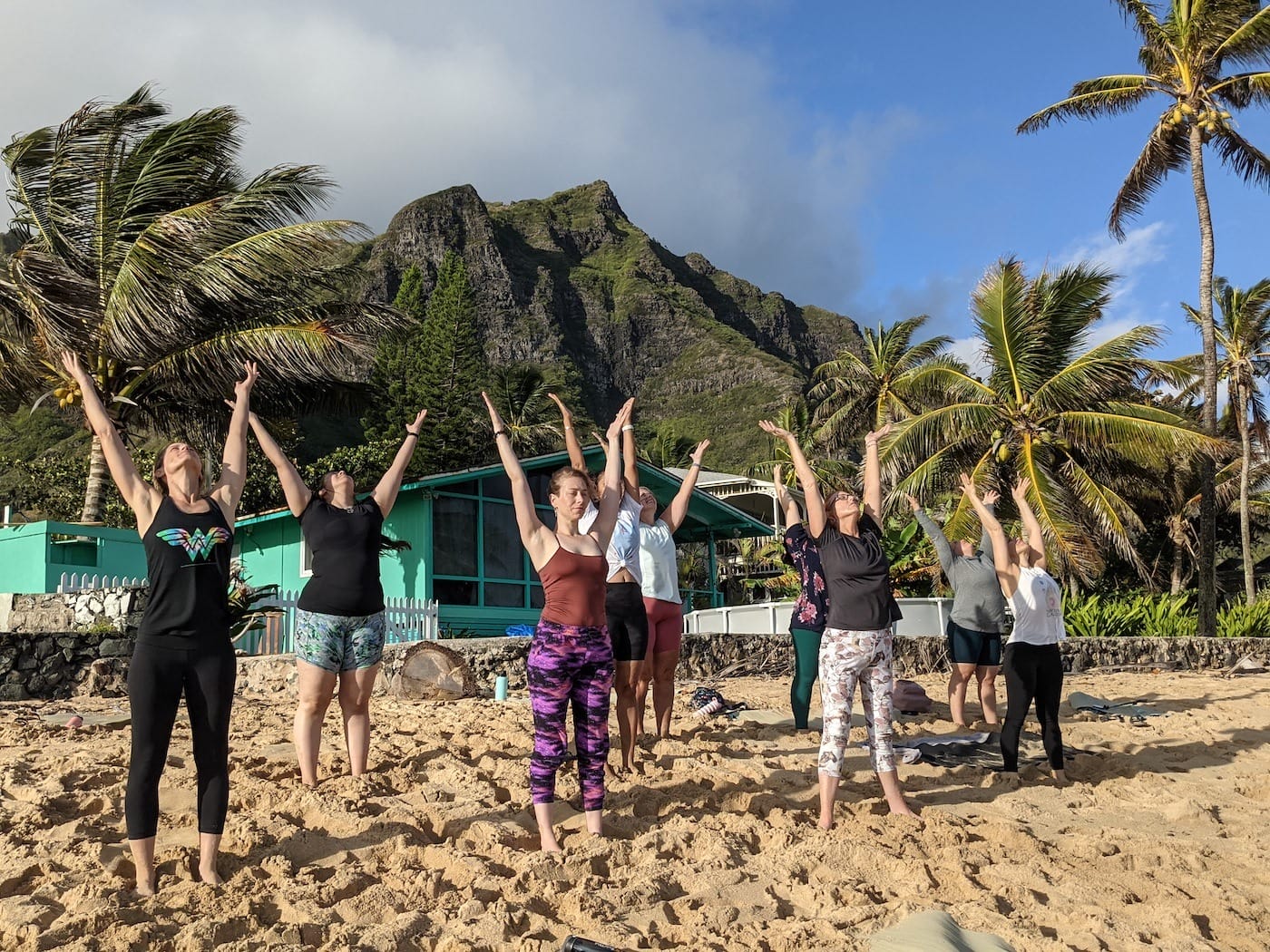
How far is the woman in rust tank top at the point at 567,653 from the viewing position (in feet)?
12.5

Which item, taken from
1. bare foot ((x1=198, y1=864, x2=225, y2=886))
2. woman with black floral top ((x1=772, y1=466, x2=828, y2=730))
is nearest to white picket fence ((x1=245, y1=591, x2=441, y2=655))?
woman with black floral top ((x1=772, y1=466, x2=828, y2=730))

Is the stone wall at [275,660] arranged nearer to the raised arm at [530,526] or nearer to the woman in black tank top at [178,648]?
the raised arm at [530,526]

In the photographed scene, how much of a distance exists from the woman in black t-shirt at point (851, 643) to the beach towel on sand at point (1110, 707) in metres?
4.43

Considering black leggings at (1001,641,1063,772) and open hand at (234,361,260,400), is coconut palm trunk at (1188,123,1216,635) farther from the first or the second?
open hand at (234,361,260,400)

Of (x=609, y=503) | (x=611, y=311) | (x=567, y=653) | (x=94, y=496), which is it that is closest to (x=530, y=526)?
(x=609, y=503)

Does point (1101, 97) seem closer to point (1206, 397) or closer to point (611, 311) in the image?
point (1206, 397)

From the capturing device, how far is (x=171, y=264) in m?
14.4

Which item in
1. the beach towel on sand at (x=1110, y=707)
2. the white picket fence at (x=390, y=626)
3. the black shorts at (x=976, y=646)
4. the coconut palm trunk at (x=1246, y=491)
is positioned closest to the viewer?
the black shorts at (x=976, y=646)

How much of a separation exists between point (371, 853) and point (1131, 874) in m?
3.01

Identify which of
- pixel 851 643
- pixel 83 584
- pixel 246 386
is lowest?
pixel 851 643

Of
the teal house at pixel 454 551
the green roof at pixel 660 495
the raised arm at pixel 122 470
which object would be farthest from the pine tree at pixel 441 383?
the raised arm at pixel 122 470

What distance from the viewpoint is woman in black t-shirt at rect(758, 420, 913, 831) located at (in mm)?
4426

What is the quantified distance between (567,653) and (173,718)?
1.38 m

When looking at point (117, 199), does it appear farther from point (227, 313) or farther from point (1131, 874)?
point (1131, 874)
